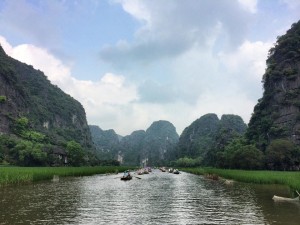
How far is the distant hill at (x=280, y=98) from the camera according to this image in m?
96.9

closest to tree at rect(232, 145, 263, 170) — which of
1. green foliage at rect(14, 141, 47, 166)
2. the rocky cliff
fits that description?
green foliage at rect(14, 141, 47, 166)

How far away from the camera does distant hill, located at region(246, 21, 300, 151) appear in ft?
318

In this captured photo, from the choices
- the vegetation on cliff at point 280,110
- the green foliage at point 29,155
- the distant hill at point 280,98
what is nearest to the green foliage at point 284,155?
the vegetation on cliff at point 280,110

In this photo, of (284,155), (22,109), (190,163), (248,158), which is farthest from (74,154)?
(190,163)

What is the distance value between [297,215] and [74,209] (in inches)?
581

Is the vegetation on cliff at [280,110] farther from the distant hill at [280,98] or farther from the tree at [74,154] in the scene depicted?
the tree at [74,154]

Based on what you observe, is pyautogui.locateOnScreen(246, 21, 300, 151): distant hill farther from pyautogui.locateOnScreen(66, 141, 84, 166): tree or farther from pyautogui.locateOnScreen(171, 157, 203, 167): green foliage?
pyautogui.locateOnScreen(171, 157, 203, 167): green foliage

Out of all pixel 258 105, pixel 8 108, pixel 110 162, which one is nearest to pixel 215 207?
pixel 258 105

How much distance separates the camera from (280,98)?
10531 centimetres

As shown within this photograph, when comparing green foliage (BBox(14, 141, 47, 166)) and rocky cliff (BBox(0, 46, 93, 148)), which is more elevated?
rocky cliff (BBox(0, 46, 93, 148))

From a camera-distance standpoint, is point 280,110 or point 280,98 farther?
point 280,98

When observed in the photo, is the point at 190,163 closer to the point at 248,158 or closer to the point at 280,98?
the point at 280,98

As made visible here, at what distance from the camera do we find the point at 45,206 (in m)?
24.2

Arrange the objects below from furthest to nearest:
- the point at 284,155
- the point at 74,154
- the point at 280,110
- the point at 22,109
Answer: the point at 22,109
the point at 74,154
the point at 280,110
the point at 284,155
